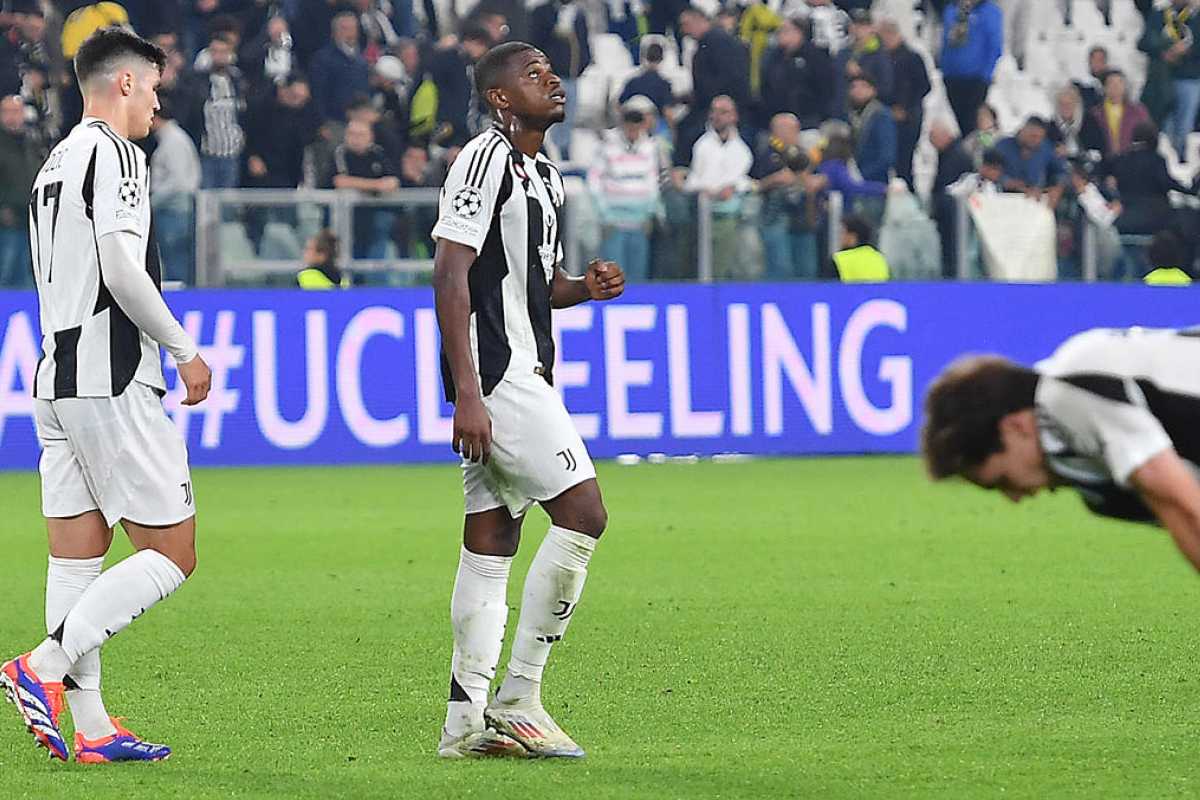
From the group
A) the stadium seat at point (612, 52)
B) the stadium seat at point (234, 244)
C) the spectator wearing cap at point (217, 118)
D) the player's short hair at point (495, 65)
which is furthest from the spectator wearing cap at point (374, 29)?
the player's short hair at point (495, 65)

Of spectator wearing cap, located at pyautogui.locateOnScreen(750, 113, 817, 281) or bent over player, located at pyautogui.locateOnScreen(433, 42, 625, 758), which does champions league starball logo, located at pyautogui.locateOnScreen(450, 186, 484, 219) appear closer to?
bent over player, located at pyautogui.locateOnScreen(433, 42, 625, 758)

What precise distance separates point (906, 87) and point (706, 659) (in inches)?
555

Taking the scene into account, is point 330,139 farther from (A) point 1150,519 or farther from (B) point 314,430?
(A) point 1150,519

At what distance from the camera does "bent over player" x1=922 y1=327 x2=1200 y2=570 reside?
13.8 feet

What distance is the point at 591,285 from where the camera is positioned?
6.93 metres

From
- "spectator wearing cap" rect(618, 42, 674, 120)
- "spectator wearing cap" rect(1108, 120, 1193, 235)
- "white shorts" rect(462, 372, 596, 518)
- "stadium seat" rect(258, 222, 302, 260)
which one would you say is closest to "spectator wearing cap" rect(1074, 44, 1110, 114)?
"spectator wearing cap" rect(1108, 120, 1193, 235)

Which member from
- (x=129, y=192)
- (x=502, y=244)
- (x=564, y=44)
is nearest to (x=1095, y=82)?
(x=564, y=44)

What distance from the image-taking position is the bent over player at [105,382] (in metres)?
6.30

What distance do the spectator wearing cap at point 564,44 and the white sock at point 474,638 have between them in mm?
14918

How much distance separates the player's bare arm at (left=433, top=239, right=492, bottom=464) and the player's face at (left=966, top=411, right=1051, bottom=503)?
2.17m

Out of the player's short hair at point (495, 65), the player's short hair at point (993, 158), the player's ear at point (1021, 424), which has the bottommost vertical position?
the player's ear at point (1021, 424)

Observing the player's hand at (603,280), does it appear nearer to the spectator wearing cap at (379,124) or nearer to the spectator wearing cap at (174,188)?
the spectator wearing cap at (174,188)

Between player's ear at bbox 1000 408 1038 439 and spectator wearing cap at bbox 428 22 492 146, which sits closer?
player's ear at bbox 1000 408 1038 439

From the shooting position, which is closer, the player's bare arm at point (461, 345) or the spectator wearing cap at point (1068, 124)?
→ the player's bare arm at point (461, 345)
